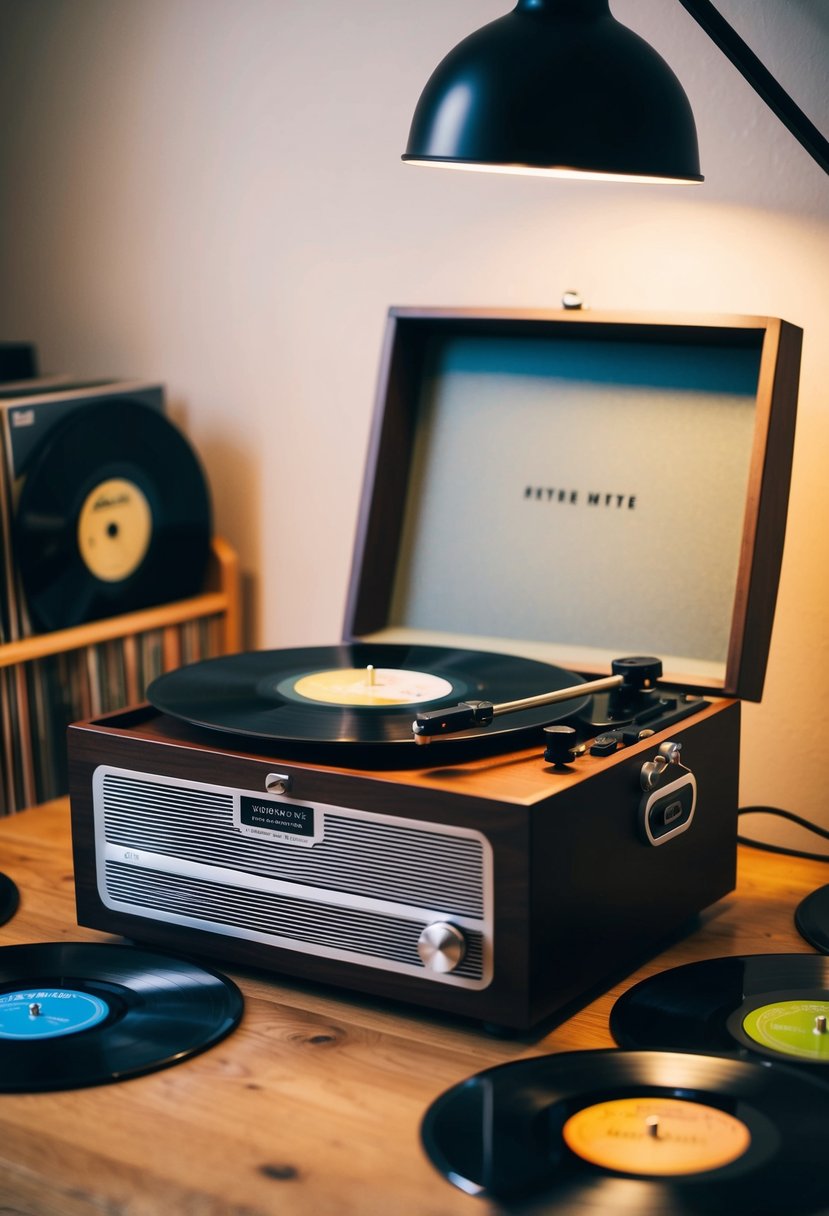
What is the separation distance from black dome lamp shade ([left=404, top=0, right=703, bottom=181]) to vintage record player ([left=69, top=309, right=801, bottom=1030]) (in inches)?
11.2

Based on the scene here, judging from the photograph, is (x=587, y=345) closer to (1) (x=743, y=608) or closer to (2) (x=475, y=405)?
(2) (x=475, y=405)

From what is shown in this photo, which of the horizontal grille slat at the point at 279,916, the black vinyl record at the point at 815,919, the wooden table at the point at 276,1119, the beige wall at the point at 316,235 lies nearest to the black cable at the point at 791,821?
the beige wall at the point at 316,235

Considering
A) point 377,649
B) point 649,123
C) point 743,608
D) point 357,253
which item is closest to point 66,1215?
point 377,649

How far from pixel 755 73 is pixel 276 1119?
93cm

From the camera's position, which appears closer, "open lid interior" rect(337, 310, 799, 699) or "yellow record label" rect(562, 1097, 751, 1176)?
"yellow record label" rect(562, 1097, 751, 1176)

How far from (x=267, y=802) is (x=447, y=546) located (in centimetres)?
55

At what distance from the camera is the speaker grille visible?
3.53 ft

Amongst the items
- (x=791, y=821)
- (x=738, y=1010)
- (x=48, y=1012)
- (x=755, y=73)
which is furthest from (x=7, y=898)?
(x=755, y=73)

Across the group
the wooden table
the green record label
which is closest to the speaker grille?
the wooden table

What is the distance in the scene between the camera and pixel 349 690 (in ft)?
4.33

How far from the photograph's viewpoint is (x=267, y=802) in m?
1.16

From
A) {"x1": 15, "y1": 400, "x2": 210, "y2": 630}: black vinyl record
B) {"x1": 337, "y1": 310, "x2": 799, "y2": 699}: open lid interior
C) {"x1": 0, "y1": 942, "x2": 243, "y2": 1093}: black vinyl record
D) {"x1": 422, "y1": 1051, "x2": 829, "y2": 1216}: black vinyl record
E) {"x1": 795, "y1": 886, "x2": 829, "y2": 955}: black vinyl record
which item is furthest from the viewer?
{"x1": 15, "y1": 400, "x2": 210, "y2": 630}: black vinyl record

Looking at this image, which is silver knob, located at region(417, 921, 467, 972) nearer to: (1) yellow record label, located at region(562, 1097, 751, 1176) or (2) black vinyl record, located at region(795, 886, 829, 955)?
(1) yellow record label, located at region(562, 1097, 751, 1176)

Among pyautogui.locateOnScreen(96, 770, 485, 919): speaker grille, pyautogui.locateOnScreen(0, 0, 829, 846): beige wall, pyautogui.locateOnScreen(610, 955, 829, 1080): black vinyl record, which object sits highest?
pyautogui.locateOnScreen(0, 0, 829, 846): beige wall
